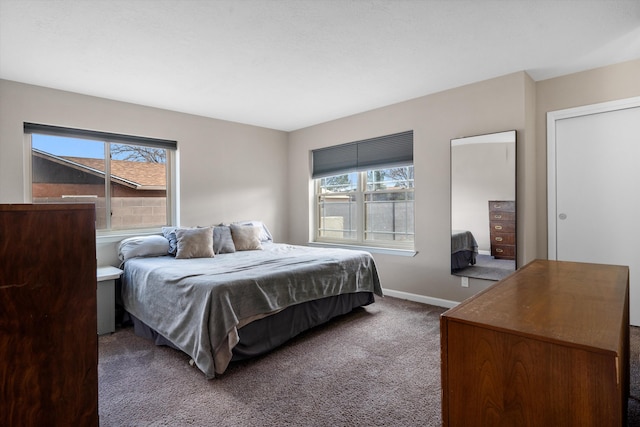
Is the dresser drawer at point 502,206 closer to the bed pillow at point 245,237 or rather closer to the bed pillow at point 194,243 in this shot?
the bed pillow at point 245,237

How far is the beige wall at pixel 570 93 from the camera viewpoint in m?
2.87

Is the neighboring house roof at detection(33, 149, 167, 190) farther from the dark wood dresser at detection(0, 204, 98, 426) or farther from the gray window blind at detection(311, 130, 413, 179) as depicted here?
the dark wood dresser at detection(0, 204, 98, 426)

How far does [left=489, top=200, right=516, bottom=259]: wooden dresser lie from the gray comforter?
1238 millimetres

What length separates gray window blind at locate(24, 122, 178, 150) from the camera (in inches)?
126

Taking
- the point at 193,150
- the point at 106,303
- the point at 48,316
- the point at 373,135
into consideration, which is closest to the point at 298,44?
the point at 373,135

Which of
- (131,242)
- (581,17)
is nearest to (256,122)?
(131,242)

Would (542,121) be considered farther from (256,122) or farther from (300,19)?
(256,122)

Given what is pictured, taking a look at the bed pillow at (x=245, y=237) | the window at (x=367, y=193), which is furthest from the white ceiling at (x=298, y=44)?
the bed pillow at (x=245, y=237)

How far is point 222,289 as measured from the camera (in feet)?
7.34

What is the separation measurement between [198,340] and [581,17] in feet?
10.9

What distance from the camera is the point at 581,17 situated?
2162 mm

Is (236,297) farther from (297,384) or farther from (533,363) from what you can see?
(533,363)

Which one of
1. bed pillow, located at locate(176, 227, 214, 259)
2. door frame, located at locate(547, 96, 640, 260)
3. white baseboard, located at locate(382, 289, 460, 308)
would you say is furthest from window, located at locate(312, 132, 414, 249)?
bed pillow, located at locate(176, 227, 214, 259)

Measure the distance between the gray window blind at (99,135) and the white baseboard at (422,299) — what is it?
327 centimetres
